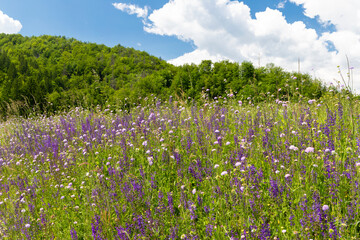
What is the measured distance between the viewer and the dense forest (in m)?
26.2

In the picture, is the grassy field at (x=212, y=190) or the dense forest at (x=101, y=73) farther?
the dense forest at (x=101, y=73)

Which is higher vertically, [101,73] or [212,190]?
[101,73]

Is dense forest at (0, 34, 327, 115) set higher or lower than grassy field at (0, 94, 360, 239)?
higher

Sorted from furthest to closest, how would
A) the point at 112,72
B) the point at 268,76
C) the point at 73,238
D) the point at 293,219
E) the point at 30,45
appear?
the point at 30,45
the point at 112,72
the point at 268,76
the point at 73,238
the point at 293,219

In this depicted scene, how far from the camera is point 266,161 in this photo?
330 centimetres

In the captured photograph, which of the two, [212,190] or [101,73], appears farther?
Result: [101,73]

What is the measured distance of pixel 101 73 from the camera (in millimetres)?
84312

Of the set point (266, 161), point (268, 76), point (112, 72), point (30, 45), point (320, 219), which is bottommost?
point (320, 219)

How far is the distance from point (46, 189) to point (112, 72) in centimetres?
7838

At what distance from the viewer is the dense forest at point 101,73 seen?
1030 inches

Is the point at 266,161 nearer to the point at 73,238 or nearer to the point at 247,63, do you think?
the point at 73,238

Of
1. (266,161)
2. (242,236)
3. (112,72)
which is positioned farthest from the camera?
(112,72)

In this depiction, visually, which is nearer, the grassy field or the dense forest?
the grassy field

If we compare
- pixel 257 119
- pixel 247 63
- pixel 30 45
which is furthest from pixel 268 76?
pixel 30 45
